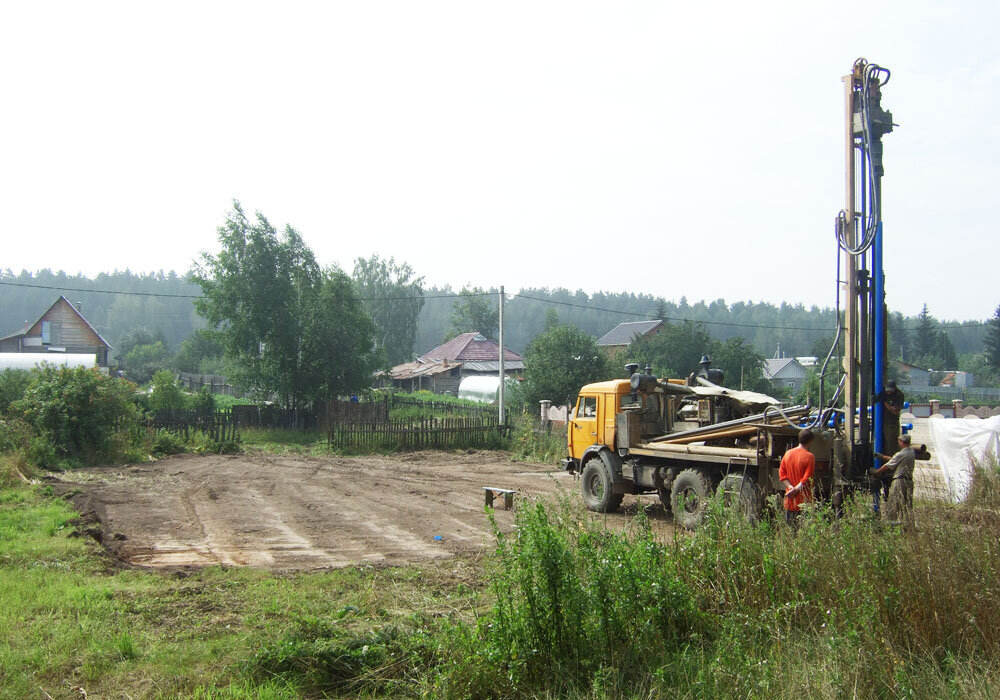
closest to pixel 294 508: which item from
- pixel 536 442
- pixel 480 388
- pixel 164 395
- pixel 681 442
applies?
pixel 681 442

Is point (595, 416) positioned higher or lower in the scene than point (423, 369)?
lower

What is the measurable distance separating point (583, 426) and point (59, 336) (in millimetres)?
46445

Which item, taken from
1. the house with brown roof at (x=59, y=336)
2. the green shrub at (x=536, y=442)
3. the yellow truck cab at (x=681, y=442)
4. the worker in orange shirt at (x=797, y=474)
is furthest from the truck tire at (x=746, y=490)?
the house with brown roof at (x=59, y=336)

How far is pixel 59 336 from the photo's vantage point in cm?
4953

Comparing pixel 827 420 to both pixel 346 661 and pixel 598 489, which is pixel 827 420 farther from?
pixel 346 661

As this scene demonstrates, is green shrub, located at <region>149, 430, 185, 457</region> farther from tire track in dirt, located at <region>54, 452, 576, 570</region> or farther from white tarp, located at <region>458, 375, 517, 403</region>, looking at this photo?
white tarp, located at <region>458, 375, 517, 403</region>

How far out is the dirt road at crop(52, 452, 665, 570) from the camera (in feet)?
31.5

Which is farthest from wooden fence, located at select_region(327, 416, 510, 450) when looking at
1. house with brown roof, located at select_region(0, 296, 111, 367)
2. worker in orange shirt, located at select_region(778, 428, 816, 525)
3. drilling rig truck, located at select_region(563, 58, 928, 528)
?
house with brown roof, located at select_region(0, 296, 111, 367)

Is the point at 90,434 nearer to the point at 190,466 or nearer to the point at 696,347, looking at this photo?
the point at 190,466

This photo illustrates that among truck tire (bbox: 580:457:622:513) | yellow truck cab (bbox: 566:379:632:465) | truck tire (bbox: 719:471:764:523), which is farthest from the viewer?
yellow truck cab (bbox: 566:379:632:465)

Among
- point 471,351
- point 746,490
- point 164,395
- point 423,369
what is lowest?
point 746,490

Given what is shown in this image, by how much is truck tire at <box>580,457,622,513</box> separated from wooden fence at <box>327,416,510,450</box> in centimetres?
1220

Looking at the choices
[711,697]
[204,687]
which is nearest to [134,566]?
[204,687]

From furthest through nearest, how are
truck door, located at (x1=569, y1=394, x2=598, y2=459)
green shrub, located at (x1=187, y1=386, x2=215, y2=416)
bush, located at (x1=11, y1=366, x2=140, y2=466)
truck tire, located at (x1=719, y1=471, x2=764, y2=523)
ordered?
green shrub, located at (x1=187, y1=386, x2=215, y2=416) < bush, located at (x1=11, y1=366, x2=140, y2=466) < truck door, located at (x1=569, y1=394, x2=598, y2=459) < truck tire, located at (x1=719, y1=471, x2=764, y2=523)
